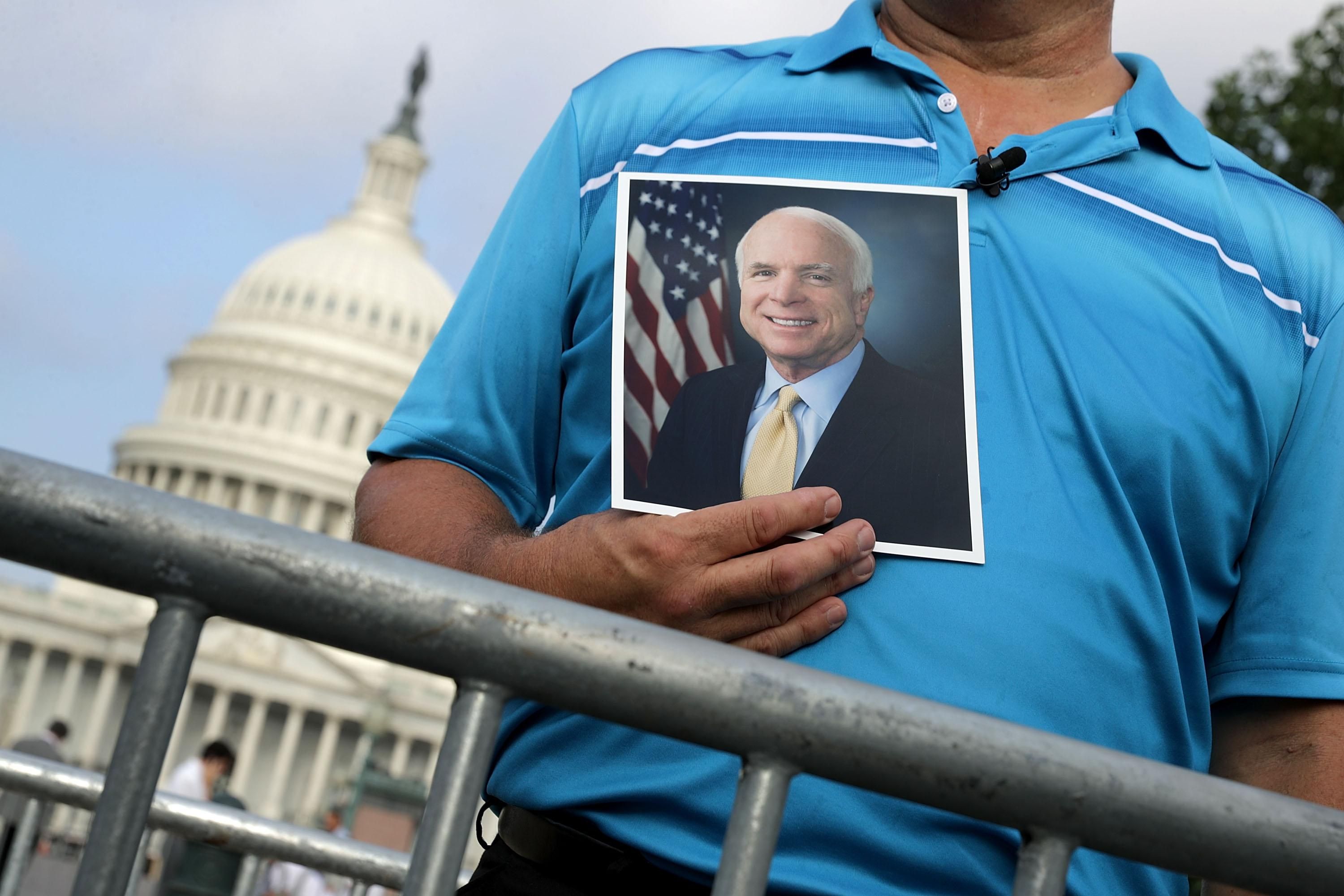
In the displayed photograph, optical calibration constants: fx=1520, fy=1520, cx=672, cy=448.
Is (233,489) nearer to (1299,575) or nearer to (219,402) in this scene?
(219,402)

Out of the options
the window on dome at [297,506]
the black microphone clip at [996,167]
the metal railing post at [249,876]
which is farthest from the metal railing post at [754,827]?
the window on dome at [297,506]

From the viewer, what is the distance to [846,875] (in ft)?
4.66

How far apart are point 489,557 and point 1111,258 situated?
782mm

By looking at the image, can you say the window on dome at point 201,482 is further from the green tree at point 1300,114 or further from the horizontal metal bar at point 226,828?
the horizontal metal bar at point 226,828

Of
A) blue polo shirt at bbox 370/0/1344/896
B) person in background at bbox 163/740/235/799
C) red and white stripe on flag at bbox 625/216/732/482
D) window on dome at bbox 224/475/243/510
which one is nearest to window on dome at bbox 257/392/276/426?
window on dome at bbox 224/475/243/510

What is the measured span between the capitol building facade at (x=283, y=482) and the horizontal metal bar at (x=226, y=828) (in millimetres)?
50284

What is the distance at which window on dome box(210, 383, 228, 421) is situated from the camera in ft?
224

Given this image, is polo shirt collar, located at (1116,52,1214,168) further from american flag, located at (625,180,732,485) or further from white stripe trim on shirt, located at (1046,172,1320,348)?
american flag, located at (625,180,732,485)

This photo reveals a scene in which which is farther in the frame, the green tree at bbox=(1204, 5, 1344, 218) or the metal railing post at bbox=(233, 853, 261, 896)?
the green tree at bbox=(1204, 5, 1344, 218)

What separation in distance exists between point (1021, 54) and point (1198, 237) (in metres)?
0.36

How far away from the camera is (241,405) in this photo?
224 feet

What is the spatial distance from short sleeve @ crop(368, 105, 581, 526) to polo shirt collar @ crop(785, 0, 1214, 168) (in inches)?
12.9

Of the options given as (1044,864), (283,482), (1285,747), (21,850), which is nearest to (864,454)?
(1044,864)

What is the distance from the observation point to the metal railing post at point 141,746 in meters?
0.97
